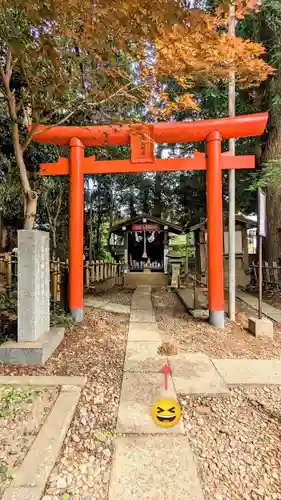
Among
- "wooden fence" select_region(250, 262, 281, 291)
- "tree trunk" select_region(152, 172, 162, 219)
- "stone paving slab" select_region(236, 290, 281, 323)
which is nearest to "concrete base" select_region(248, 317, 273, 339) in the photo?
"stone paving slab" select_region(236, 290, 281, 323)

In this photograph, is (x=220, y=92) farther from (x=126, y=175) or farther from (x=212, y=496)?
(x=126, y=175)

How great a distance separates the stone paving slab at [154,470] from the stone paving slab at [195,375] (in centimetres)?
80

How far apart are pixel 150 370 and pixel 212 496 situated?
5.77 ft

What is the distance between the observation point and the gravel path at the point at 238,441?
5.91ft

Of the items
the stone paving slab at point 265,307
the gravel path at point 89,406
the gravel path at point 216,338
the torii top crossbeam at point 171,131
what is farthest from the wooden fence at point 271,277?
the gravel path at point 89,406

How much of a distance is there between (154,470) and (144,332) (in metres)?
3.18

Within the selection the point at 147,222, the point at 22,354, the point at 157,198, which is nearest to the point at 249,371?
the point at 22,354

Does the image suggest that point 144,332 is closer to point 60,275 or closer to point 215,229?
point 215,229

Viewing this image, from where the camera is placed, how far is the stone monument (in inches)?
135

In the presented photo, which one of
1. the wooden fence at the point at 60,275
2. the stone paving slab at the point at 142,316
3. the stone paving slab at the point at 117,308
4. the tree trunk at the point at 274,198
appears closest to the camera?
the stone paving slab at the point at 142,316

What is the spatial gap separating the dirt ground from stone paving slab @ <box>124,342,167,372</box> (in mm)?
1073

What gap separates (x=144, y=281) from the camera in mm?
12352

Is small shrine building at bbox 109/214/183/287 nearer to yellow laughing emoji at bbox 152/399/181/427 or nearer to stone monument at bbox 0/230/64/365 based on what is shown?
→ stone monument at bbox 0/230/64/365

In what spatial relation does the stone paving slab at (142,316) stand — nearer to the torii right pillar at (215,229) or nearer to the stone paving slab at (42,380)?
the torii right pillar at (215,229)
